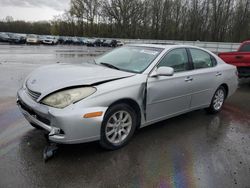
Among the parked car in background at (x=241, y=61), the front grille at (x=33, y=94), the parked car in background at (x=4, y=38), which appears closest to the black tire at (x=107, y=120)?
the front grille at (x=33, y=94)

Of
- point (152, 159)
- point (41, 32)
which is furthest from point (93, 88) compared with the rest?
point (41, 32)

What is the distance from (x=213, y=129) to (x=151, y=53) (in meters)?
1.91

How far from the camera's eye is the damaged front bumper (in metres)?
2.88

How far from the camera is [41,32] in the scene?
75.4 m

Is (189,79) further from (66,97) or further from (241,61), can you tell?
(241,61)

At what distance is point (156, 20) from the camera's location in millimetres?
55000

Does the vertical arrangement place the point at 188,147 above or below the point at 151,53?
below

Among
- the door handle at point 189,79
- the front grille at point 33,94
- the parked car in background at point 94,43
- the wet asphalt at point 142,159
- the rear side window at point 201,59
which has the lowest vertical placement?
the parked car in background at point 94,43

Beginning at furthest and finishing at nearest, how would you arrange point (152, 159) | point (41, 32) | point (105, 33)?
point (41, 32), point (105, 33), point (152, 159)

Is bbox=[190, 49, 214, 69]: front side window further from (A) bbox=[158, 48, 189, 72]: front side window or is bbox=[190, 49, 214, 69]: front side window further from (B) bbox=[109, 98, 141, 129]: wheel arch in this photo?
(B) bbox=[109, 98, 141, 129]: wheel arch

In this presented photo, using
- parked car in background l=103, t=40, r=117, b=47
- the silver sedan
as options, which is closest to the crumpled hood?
the silver sedan

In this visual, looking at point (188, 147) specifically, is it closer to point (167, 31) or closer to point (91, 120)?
point (91, 120)

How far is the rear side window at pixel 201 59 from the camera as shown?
4729mm

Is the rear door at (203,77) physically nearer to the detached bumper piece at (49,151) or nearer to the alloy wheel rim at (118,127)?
the alloy wheel rim at (118,127)
